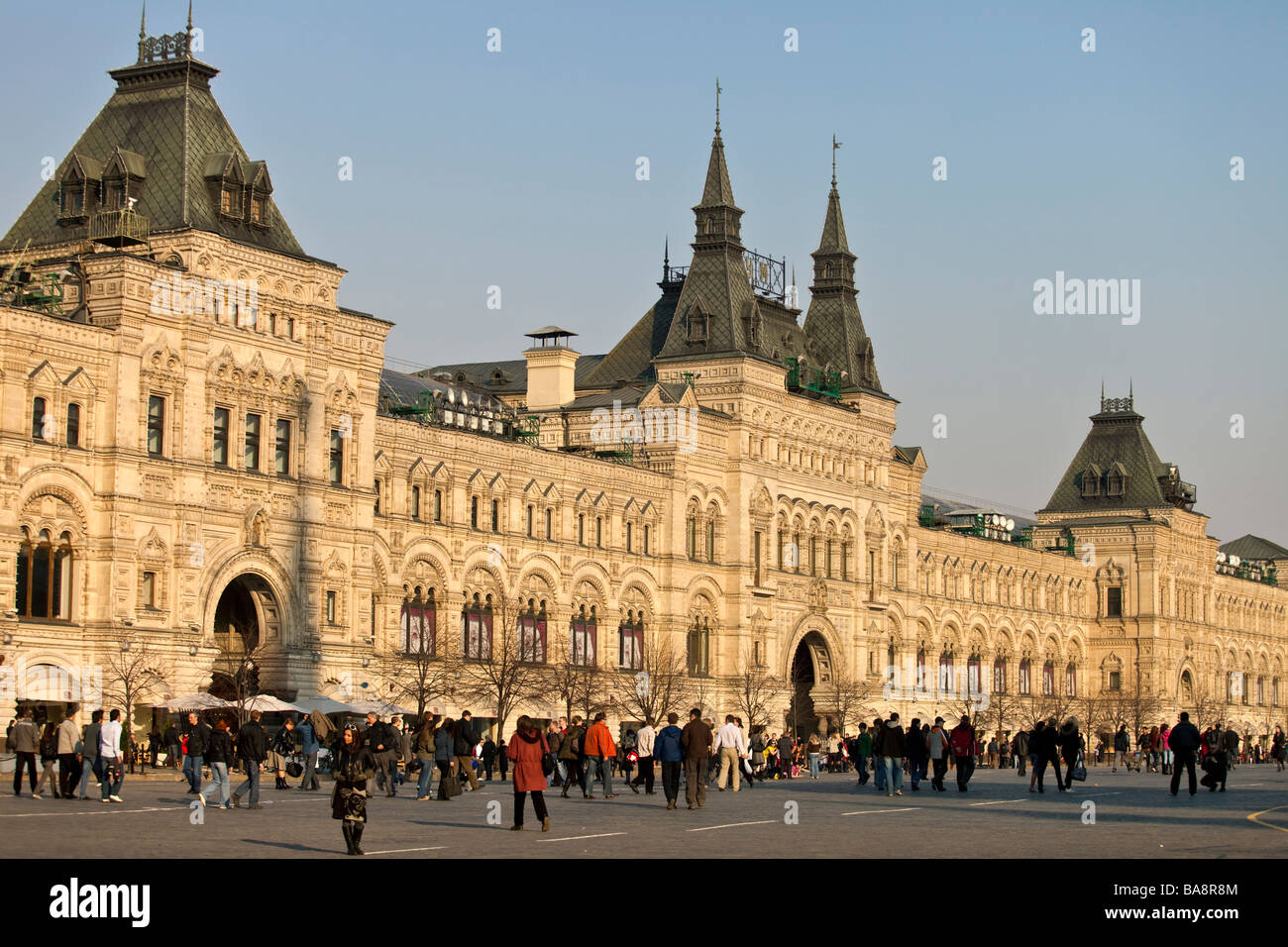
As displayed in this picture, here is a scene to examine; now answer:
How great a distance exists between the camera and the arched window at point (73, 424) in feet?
209

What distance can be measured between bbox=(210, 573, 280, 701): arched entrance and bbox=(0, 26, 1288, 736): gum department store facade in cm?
13

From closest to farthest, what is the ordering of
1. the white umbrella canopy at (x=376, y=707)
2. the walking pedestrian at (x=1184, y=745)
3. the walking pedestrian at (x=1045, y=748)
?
the walking pedestrian at (x=1184, y=745) < the walking pedestrian at (x=1045, y=748) < the white umbrella canopy at (x=376, y=707)

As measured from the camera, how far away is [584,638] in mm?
92875

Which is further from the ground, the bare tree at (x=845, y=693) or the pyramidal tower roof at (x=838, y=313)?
the pyramidal tower roof at (x=838, y=313)

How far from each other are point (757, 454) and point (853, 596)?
13114mm

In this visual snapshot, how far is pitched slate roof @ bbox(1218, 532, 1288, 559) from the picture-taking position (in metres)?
188

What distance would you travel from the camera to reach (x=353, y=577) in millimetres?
73750

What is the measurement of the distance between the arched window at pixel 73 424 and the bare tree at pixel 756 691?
42177mm

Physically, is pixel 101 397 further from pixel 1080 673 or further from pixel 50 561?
pixel 1080 673

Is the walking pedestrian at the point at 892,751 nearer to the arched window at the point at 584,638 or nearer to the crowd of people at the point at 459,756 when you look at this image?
the crowd of people at the point at 459,756

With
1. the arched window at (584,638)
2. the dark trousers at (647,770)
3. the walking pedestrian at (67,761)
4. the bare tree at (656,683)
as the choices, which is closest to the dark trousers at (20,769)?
the walking pedestrian at (67,761)

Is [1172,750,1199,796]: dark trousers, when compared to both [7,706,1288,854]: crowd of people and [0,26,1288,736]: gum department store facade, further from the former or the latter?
[0,26,1288,736]: gum department store facade

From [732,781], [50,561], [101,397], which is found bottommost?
[732,781]
